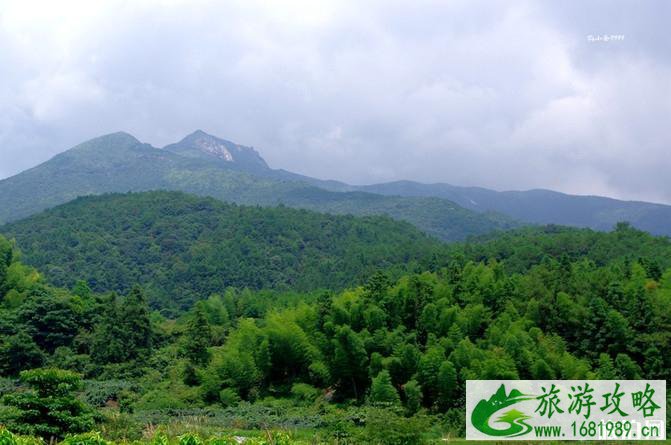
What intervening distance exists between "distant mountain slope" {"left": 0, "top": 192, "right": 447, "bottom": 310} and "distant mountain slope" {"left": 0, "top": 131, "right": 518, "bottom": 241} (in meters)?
36.6

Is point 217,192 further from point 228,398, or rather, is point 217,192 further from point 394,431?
point 394,431

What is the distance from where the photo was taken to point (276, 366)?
2317cm

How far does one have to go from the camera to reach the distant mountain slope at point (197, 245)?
190ft

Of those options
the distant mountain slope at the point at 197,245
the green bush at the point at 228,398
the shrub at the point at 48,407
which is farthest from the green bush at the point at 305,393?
the distant mountain slope at the point at 197,245

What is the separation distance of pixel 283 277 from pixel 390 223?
2034 centimetres

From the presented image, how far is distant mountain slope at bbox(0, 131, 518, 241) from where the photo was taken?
120875 mm

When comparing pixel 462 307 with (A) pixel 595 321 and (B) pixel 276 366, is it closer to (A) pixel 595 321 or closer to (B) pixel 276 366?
(A) pixel 595 321

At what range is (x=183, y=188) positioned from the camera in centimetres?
14625

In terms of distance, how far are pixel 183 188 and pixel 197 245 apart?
82615 millimetres

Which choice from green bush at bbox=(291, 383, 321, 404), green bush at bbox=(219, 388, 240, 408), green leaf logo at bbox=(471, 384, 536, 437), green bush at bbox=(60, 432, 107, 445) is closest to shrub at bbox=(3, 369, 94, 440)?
green bush at bbox=(60, 432, 107, 445)

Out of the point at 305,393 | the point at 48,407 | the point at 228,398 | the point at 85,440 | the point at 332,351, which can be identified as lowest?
the point at 228,398

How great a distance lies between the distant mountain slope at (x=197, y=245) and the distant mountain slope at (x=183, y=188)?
120 ft

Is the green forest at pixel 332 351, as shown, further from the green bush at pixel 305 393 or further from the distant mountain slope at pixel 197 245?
the distant mountain slope at pixel 197 245

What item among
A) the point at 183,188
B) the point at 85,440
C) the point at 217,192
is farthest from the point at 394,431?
the point at 183,188
